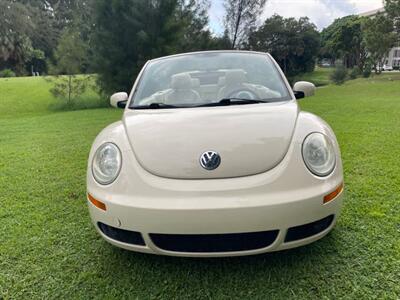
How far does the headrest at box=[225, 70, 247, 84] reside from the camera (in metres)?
2.37

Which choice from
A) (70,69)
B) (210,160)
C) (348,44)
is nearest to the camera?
(210,160)

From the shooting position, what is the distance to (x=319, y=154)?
5.16 ft

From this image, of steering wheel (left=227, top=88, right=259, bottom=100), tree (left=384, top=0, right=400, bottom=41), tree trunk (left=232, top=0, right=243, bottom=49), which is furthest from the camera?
tree (left=384, top=0, right=400, bottom=41)

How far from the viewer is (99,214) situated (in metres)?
1.56

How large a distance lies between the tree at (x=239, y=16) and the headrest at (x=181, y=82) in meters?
18.7


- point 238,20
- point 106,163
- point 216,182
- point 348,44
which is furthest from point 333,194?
point 348,44

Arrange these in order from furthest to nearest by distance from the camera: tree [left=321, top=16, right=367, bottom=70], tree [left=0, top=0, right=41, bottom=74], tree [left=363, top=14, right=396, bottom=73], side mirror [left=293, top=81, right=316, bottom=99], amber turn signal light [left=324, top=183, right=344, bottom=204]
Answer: tree [left=321, top=16, right=367, bottom=70], tree [left=363, top=14, right=396, bottom=73], tree [left=0, top=0, right=41, bottom=74], side mirror [left=293, top=81, right=316, bottom=99], amber turn signal light [left=324, top=183, right=344, bottom=204]

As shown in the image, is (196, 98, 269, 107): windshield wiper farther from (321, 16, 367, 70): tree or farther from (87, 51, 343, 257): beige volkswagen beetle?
(321, 16, 367, 70): tree

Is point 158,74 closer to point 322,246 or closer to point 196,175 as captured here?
point 196,175

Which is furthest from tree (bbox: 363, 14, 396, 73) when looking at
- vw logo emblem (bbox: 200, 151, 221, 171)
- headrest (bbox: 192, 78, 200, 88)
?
vw logo emblem (bbox: 200, 151, 221, 171)

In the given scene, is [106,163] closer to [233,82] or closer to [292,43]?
[233,82]

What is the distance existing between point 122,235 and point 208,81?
1.41 metres

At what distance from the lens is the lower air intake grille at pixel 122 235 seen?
150 cm

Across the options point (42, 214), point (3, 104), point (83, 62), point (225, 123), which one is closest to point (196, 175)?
point (225, 123)
